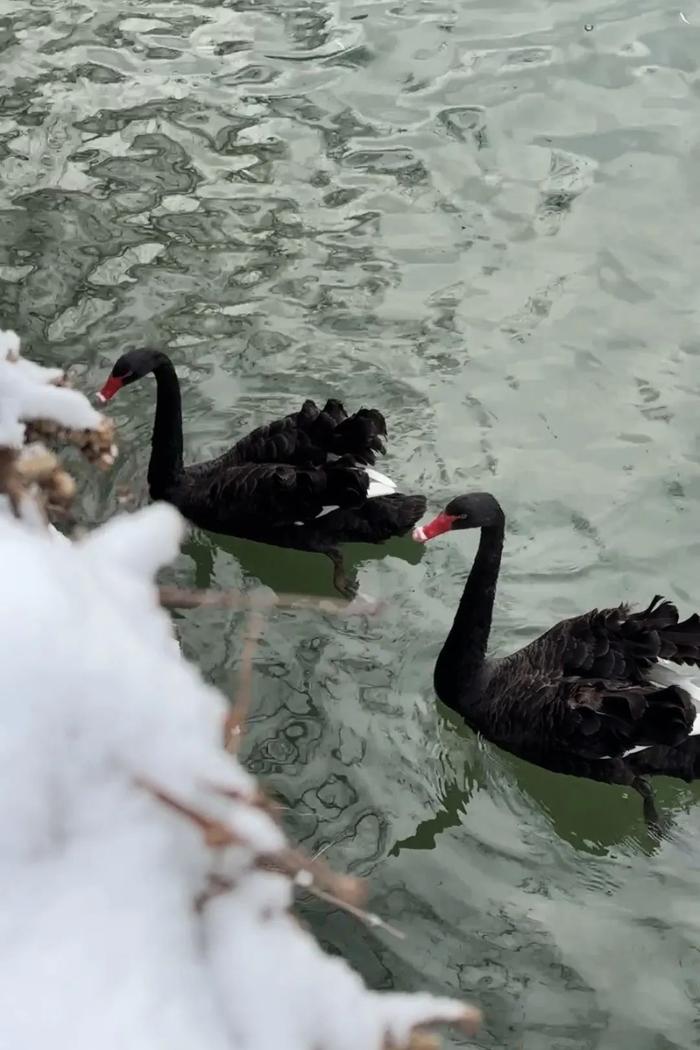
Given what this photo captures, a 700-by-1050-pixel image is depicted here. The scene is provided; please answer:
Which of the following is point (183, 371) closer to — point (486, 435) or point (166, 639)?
point (486, 435)

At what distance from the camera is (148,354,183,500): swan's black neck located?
4.14 m

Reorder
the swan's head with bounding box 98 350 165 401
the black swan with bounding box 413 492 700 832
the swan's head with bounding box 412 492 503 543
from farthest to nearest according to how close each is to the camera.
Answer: the swan's head with bounding box 98 350 165 401 → the swan's head with bounding box 412 492 503 543 → the black swan with bounding box 413 492 700 832

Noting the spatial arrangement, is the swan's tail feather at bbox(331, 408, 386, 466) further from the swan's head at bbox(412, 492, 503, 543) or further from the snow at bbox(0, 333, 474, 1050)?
the snow at bbox(0, 333, 474, 1050)

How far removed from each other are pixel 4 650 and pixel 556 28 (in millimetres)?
6061

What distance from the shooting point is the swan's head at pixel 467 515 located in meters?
3.47

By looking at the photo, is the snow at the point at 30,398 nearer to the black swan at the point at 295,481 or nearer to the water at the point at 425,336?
the water at the point at 425,336

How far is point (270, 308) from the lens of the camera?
494cm

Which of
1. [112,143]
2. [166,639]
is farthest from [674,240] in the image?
[166,639]

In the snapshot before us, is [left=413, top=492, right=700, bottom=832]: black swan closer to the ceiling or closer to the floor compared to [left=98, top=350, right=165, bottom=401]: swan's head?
closer to the floor

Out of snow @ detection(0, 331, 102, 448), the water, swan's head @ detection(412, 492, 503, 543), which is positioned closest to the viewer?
snow @ detection(0, 331, 102, 448)

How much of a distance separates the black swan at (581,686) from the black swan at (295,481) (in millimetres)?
539

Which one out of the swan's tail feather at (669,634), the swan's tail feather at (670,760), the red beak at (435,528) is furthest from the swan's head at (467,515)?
the swan's tail feather at (670,760)

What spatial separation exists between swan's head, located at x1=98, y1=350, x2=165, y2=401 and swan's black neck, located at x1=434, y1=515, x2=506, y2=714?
1.29 meters

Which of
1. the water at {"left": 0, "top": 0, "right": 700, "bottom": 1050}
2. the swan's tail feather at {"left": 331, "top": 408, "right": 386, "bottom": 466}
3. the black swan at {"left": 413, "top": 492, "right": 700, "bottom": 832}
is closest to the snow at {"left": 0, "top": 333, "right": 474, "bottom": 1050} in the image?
the water at {"left": 0, "top": 0, "right": 700, "bottom": 1050}
